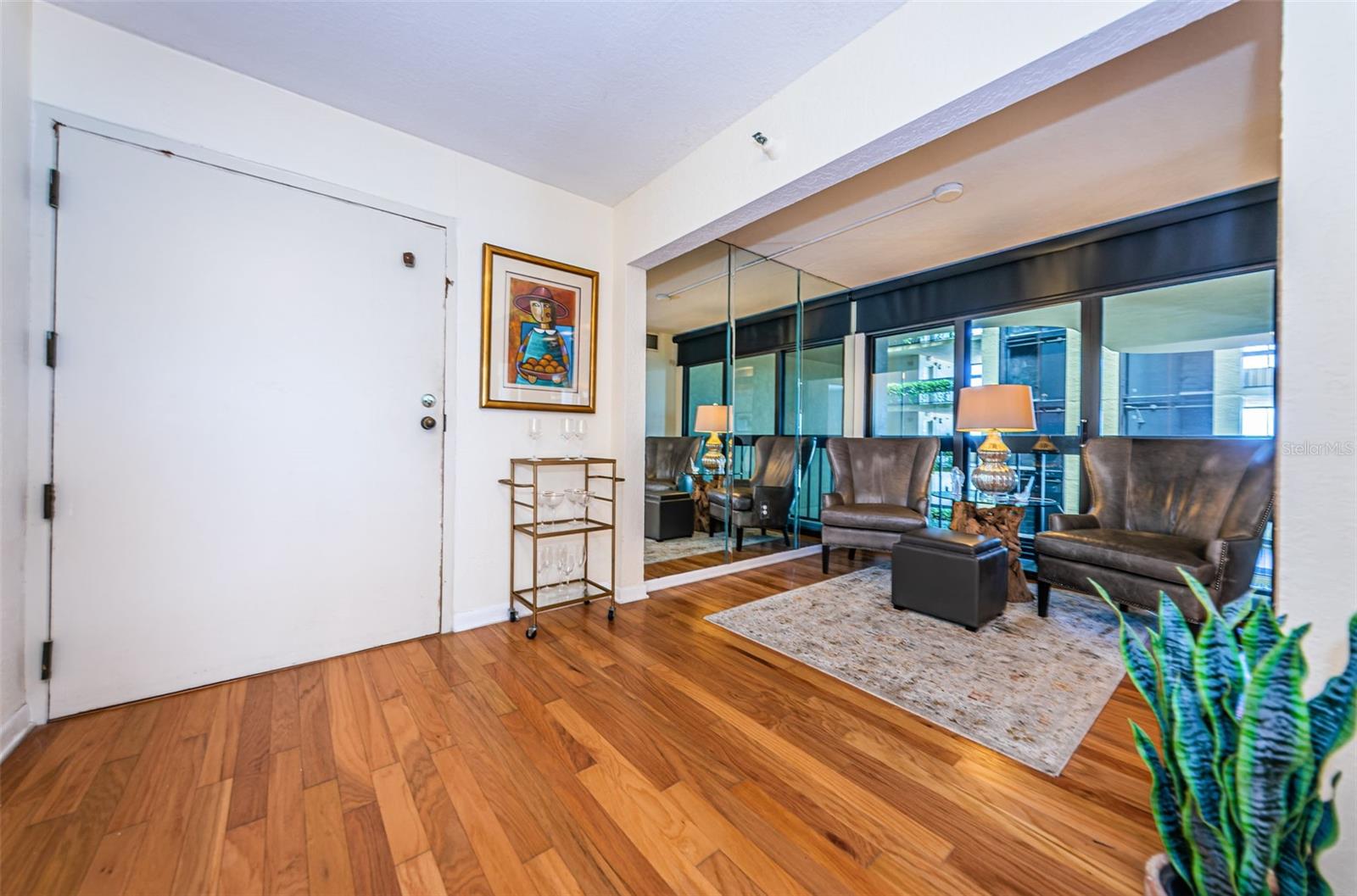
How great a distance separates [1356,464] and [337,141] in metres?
3.38

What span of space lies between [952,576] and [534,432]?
2.38 m

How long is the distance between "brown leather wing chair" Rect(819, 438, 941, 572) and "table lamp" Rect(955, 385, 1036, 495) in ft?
1.54

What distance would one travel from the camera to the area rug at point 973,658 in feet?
5.85

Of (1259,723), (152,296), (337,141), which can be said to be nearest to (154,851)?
(152,296)

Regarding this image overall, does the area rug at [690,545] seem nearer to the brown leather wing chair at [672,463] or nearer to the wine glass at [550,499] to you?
the brown leather wing chair at [672,463]

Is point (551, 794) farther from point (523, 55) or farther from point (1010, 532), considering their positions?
point (1010, 532)

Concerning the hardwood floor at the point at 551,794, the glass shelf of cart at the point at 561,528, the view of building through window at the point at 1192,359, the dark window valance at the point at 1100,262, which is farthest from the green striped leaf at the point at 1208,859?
the dark window valance at the point at 1100,262

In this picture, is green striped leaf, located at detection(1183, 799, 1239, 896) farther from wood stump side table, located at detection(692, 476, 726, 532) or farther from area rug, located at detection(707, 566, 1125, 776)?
wood stump side table, located at detection(692, 476, 726, 532)

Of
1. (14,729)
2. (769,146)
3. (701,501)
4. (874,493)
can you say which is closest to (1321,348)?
(769,146)

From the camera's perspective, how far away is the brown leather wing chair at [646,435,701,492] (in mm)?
3932

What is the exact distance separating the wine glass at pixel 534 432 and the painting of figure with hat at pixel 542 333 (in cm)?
21

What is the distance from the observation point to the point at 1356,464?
36.2 inches

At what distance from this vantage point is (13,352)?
1600 mm

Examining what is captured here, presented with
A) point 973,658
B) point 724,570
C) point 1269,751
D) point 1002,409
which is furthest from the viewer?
point 724,570
